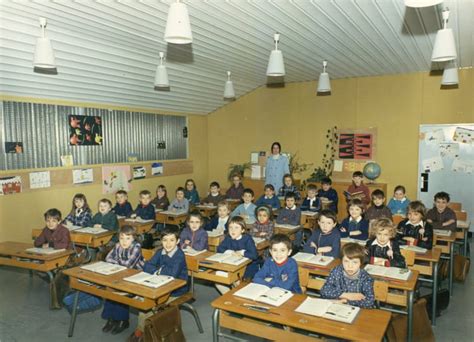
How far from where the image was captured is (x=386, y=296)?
10.9 feet

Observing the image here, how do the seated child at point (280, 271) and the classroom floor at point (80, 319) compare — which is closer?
the seated child at point (280, 271)

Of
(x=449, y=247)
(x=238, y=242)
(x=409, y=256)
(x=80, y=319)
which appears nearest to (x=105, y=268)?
(x=80, y=319)

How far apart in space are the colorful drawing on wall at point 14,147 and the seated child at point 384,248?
18.7ft

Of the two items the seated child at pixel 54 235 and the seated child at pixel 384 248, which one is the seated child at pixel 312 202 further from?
the seated child at pixel 54 235

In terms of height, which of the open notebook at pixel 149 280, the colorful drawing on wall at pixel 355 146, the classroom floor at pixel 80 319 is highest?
the colorful drawing on wall at pixel 355 146

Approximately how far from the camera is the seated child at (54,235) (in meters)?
5.27

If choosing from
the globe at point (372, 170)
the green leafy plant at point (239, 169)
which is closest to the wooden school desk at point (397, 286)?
the globe at point (372, 170)

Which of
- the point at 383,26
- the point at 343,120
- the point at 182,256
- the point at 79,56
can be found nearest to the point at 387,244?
the point at 182,256

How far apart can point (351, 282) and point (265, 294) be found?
0.75m

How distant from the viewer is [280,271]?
12.0ft

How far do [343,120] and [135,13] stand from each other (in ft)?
20.3

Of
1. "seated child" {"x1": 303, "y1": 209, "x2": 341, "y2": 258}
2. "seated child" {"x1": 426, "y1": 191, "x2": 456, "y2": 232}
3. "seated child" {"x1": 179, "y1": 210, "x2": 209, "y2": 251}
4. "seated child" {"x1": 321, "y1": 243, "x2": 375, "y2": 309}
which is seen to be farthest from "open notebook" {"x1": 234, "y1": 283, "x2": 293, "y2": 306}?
A: "seated child" {"x1": 426, "y1": 191, "x2": 456, "y2": 232}

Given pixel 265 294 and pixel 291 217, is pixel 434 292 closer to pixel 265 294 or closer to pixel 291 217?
pixel 265 294

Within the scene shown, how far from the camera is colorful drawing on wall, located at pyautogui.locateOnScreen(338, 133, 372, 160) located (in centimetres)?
923
